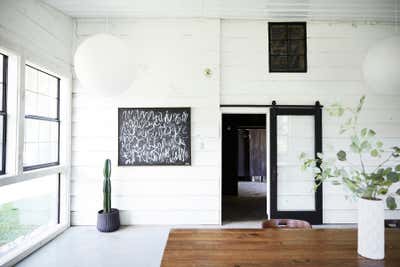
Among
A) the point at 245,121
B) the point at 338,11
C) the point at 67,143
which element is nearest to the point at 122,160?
the point at 67,143

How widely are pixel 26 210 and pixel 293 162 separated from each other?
3.99 metres

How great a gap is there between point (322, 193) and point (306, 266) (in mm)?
3144

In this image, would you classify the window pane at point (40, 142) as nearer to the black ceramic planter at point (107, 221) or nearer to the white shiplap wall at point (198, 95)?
the white shiplap wall at point (198, 95)

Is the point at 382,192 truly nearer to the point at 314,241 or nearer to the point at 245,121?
the point at 314,241

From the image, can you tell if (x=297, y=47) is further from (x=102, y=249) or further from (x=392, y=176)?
(x=102, y=249)

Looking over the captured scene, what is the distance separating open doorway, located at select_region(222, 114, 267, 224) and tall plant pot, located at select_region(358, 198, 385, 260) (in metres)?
2.95

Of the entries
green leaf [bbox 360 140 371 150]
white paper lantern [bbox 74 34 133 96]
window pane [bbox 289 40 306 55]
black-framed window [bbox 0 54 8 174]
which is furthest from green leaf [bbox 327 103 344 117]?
black-framed window [bbox 0 54 8 174]

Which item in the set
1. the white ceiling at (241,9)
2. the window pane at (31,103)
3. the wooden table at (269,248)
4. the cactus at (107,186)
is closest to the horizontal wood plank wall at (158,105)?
the white ceiling at (241,9)

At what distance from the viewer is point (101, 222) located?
11.7ft

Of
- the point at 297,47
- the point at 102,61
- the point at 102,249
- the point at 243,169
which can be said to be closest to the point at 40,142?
the point at 102,249

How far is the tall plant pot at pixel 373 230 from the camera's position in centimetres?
128

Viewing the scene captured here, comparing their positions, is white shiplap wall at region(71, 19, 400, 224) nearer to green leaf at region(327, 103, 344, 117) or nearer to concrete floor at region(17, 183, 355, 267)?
concrete floor at region(17, 183, 355, 267)

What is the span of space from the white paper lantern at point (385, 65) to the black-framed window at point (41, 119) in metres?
4.06

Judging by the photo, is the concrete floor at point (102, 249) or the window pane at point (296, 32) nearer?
the concrete floor at point (102, 249)
